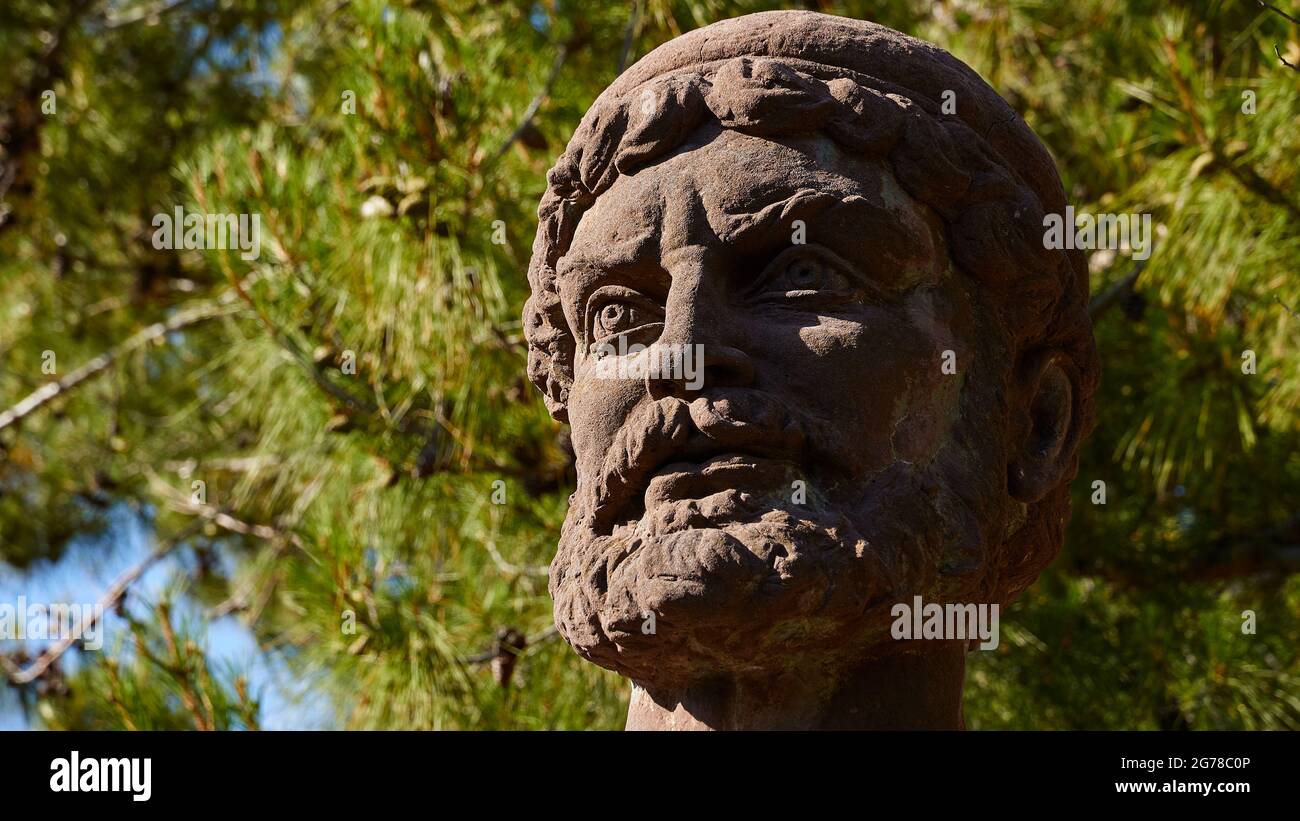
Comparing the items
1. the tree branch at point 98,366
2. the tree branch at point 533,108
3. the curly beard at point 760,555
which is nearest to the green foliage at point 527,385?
the tree branch at point 533,108

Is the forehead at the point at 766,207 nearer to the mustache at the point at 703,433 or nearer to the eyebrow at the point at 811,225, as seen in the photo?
the eyebrow at the point at 811,225

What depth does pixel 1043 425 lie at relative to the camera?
3629 millimetres

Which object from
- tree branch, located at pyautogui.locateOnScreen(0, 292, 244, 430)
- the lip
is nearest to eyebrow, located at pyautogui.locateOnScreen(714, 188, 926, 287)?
the lip

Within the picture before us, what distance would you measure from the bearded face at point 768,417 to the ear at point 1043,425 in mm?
62

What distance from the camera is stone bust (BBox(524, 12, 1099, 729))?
3.18 m

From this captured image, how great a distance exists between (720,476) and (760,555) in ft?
0.51

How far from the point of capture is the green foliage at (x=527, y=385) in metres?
5.17

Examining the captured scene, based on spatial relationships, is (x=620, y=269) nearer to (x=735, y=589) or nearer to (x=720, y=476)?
(x=720, y=476)

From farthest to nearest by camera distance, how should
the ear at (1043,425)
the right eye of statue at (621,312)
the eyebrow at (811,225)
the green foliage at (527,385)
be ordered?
the green foliage at (527,385), the ear at (1043,425), the right eye of statue at (621,312), the eyebrow at (811,225)

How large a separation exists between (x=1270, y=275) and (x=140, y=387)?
4741 millimetres

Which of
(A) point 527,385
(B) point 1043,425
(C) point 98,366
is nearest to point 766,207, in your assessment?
(B) point 1043,425

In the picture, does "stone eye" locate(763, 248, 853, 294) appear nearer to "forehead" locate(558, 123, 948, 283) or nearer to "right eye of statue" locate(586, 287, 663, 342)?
"forehead" locate(558, 123, 948, 283)

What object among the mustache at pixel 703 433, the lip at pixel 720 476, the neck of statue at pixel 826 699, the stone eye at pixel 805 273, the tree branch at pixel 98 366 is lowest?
the neck of statue at pixel 826 699
